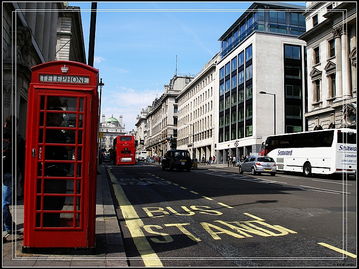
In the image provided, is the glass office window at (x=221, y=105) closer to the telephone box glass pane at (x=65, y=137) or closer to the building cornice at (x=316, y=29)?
the building cornice at (x=316, y=29)

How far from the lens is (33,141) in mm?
4742

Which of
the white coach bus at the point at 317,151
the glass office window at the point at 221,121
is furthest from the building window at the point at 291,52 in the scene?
the white coach bus at the point at 317,151

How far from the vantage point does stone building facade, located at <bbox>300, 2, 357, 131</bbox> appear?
107 feet

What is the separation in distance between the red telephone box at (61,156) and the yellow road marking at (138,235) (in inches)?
31.7

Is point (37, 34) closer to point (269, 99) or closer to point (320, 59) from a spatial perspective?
point (320, 59)

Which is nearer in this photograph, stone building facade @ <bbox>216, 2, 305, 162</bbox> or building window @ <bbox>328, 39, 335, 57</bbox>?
building window @ <bbox>328, 39, 335, 57</bbox>

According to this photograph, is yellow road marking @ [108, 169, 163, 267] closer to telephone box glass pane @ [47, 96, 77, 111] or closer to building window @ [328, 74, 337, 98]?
telephone box glass pane @ [47, 96, 77, 111]

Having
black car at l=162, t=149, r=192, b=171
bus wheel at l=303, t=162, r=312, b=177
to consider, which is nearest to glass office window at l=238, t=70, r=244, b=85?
black car at l=162, t=149, r=192, b=171

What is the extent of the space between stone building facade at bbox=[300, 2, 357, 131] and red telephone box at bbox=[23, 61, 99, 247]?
91.6 feet

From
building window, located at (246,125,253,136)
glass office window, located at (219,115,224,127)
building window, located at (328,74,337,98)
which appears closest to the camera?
building window, located at (328,74,337,98)

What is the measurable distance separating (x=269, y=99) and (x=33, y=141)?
5413 centimetres

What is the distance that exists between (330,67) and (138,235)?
35.7 m

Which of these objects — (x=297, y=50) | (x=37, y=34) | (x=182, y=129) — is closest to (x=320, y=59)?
(x=297, y=50)

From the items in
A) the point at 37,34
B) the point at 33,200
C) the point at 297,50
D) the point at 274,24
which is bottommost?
A: the point at 33,200
